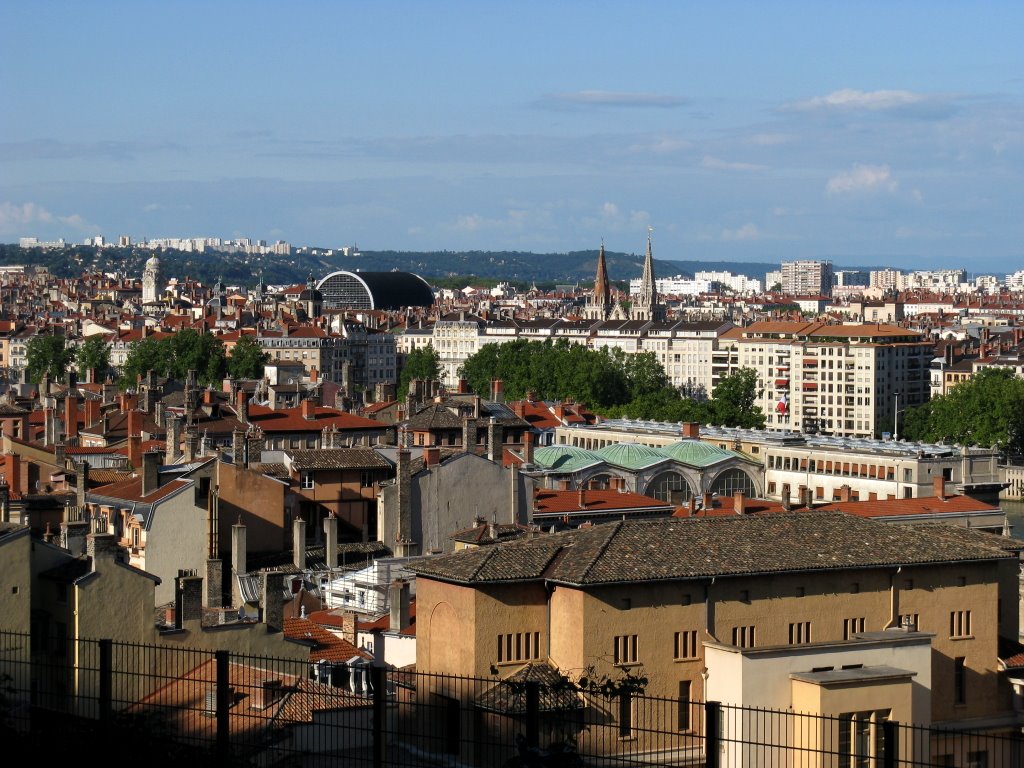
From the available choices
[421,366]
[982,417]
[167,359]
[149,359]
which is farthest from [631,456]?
[421,366]

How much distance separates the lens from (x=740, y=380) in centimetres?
8850

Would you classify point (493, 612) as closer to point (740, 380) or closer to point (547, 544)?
point (547, 544)

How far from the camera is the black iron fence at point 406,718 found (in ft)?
48.1

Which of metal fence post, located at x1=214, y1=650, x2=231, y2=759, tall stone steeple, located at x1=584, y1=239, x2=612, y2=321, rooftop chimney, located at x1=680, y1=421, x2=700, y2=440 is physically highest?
tall stone steeple, located at x1=584, y1=239, x2=612, y2=321

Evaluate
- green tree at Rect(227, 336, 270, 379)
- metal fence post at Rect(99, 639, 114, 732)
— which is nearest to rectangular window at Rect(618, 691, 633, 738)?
metal fence post at Rect(99, 639, 114, 732)

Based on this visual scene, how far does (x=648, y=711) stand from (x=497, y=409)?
106ft

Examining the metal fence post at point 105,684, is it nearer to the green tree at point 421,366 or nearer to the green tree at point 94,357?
the green tree at point 94,357

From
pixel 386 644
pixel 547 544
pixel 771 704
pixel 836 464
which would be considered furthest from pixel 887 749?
pixel 836 464

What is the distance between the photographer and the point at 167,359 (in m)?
85.4

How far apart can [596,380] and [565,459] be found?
139ft

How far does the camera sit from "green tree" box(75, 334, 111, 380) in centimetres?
9225

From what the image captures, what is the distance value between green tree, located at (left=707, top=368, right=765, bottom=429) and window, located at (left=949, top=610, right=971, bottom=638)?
2014 inches

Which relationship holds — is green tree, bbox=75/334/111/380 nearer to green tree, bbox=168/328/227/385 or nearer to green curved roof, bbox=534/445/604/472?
green tree, bbox=168/328/227/385

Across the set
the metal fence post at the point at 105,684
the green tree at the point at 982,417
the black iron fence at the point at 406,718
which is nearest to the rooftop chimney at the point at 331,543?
the black iron fence at the point at 406,718
